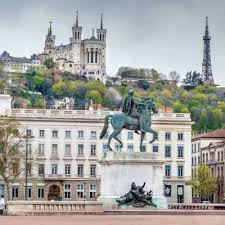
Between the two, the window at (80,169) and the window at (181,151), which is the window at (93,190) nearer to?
the window at (80,169)

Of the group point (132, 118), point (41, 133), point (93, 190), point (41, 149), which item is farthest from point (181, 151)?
point (132, 118)

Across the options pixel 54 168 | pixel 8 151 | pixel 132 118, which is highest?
pixel 8 151

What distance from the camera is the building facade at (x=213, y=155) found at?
151125 mm

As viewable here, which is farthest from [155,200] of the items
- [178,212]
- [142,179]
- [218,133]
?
[218,133]

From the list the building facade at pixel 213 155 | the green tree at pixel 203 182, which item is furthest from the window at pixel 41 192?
the building facade at pixel 213 155

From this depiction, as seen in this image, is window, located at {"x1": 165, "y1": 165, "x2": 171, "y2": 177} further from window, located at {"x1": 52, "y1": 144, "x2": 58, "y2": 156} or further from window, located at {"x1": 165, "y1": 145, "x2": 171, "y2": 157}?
window, located at {"x1": 52, "y1": 144, "x2": 58, "y2": 156}

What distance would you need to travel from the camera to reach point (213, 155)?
155 m

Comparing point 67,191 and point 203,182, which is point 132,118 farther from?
point 203,182

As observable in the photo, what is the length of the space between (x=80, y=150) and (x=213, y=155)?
1338 inches

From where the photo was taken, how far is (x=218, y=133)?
537 ft

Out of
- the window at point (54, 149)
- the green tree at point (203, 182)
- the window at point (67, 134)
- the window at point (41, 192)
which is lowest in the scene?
the window at point (41, 192)

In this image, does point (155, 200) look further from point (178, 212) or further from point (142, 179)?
point (178, 212)

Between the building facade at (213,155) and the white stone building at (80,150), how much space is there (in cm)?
1760

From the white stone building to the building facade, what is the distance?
1760 centimetres
